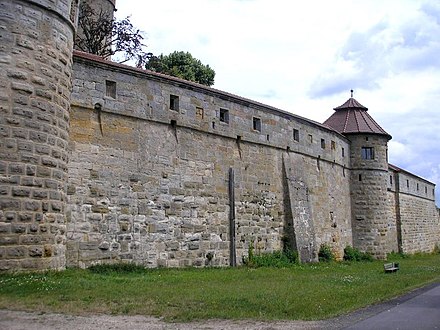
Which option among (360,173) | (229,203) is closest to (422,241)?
(360,173)

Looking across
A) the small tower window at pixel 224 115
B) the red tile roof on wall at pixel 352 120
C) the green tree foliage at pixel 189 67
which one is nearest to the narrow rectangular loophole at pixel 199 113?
the small tower window at pixel 224 115

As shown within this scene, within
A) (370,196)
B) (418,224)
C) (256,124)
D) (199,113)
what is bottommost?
(418,224)

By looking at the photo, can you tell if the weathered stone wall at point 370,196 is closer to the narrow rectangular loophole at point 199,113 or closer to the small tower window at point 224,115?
the small tower window at point 224,115

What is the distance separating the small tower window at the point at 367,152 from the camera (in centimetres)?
2938

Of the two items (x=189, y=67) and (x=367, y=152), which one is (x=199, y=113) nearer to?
(x=367, y=152)

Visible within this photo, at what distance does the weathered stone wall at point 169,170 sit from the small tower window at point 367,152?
24.9ft

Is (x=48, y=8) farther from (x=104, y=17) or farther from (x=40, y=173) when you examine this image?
(x=104, y=17)

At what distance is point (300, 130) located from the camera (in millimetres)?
23297

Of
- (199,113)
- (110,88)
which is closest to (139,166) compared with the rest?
(110,88)

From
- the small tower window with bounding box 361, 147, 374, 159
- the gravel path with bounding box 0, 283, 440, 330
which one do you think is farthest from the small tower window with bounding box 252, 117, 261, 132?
the gravel path with bounding box 0, 283, 440, 330

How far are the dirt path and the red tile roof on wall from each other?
22766 mm

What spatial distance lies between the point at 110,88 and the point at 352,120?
1835 cm

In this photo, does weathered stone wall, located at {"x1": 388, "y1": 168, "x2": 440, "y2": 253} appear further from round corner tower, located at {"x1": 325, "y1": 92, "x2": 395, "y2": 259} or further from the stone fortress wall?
the stone fortress wall

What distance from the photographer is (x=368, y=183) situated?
29062 mm
